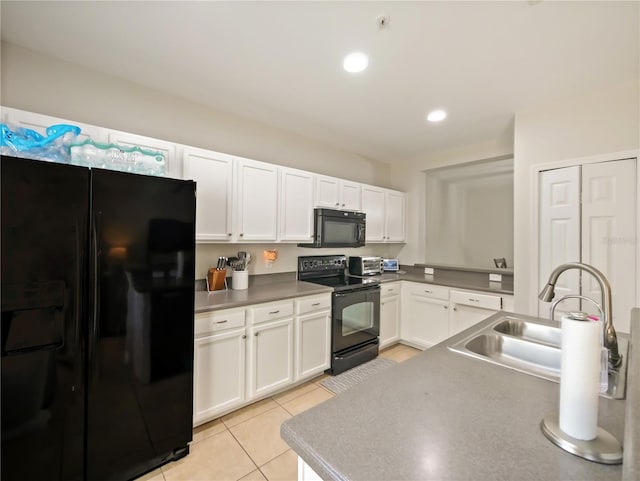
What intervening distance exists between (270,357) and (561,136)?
3.14 m

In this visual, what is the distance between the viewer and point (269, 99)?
2.46 meters

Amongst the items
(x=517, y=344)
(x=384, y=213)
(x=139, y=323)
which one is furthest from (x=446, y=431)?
(x=384, y=213)

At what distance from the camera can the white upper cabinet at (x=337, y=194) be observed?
3.12 m

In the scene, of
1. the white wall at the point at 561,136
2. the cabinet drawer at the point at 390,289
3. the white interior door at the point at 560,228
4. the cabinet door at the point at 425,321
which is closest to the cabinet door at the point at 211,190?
the cabinet drawer at the point at 390,289

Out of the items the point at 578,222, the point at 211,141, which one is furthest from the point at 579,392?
the point at 211,141

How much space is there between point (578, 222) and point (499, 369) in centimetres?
211

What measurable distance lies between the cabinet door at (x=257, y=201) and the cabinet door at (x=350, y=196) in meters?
0.93

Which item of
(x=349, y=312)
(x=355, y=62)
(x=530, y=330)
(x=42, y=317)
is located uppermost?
(x=355, y=62)

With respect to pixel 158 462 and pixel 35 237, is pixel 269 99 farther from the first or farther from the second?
pixel 158 462

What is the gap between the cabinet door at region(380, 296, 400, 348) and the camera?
335 cm

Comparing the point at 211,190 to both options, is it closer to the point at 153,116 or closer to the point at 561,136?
the point at 153,116

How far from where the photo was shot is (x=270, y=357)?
2320 millimetres

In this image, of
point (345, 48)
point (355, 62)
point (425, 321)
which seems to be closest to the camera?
point (345, 48)

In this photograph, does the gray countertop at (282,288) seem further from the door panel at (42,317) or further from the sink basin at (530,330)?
the sink basin at (530,330)
